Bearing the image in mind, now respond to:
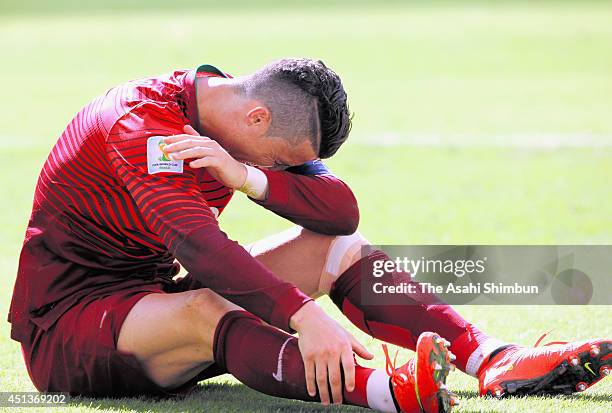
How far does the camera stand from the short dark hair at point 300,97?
383 centimetres

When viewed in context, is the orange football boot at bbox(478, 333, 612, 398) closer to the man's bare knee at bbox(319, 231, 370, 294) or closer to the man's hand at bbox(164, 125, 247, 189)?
the man's bare knee at bbox(319, 231, 370, 294)

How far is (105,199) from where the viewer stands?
388 cm

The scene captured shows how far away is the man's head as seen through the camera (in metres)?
3.83

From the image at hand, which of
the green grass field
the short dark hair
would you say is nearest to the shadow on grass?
the green grass field

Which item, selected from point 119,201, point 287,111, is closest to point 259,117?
point 287,111

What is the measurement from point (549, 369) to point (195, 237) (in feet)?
4.40

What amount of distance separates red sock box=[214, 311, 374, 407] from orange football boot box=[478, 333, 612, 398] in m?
0.58

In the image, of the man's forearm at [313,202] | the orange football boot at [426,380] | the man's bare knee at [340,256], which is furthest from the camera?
the man's bare knee at [340,256]

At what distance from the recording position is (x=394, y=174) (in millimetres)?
10156

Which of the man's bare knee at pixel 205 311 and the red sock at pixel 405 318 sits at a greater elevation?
the man's bare knee at pixel 205 311

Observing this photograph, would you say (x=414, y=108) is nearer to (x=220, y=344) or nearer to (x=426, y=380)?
(x=220, y=344)

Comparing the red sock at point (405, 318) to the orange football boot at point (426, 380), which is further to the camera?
the red sock at point (405, 318)

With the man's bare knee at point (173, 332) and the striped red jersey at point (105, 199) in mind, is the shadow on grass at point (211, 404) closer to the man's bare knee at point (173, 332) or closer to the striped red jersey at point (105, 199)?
the man's bare knee at point (173, 332)

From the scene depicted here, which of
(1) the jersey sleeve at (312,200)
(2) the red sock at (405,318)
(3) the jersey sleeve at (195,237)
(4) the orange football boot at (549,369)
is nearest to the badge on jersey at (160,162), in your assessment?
(3) the jersey sleeve at (195,237)
